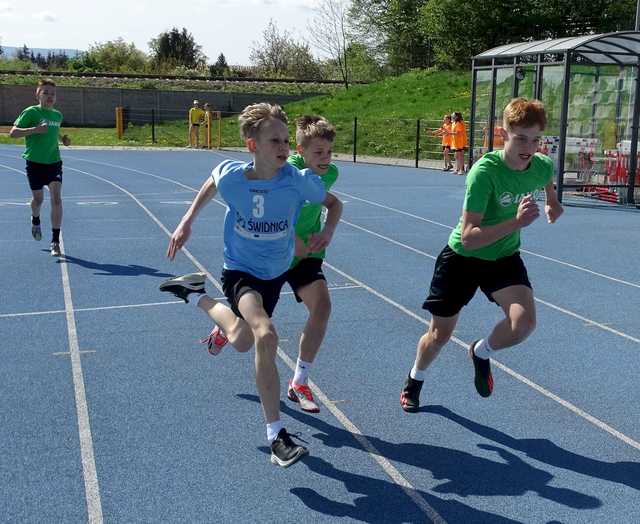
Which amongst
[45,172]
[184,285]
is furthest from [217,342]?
[45,172]

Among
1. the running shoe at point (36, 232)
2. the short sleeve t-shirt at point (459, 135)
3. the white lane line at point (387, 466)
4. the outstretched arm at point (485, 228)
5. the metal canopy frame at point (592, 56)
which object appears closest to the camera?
the white lane line at point (387, 466)

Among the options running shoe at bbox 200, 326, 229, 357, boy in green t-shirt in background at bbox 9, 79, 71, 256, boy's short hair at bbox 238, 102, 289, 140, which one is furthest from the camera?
boy in green t-shirt in background at bbox 9, 79, 71, 256

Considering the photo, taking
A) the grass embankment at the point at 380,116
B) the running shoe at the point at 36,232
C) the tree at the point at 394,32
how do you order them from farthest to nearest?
the tree at the point at 394,32
the grass embankment at the point at 380,116
the running shoe at the point at 36,232

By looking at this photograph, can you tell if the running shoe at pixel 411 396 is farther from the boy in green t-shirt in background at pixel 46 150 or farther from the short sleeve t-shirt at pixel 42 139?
the short sleeve t-shirt at pixel 42 139

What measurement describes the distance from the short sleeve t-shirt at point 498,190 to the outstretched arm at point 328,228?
72cm

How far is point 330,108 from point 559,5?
587 inches

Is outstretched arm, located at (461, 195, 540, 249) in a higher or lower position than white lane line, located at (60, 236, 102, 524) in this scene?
higher

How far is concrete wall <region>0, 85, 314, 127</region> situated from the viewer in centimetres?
4494

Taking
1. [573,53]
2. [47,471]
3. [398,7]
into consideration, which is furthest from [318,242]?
[398,7]

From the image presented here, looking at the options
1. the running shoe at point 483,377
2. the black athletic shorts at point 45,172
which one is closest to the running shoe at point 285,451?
the running shoe at point 483,377

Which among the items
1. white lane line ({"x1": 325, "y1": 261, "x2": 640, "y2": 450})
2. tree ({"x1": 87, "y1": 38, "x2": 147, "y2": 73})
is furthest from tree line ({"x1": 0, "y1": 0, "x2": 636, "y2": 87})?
white lane line ({"x1": 325, "y1": 261, "x2": 640, "y2": 450})

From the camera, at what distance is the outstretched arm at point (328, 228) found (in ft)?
15.1

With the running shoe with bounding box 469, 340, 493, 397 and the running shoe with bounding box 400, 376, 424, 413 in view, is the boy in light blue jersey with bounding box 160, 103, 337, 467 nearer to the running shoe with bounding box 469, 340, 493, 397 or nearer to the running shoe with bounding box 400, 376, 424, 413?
the running shoe with bounding box 400, 376, 424, 413

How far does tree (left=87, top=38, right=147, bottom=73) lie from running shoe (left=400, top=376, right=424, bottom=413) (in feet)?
230
